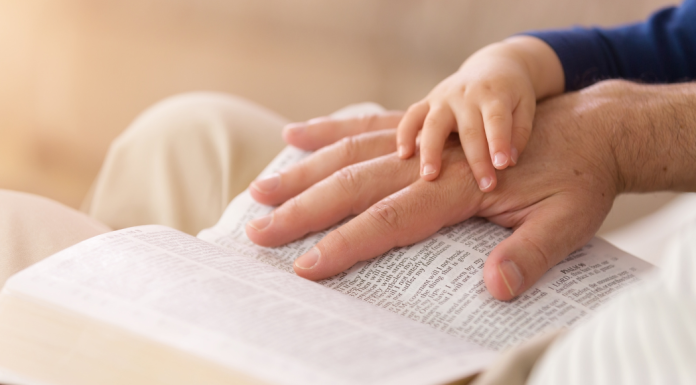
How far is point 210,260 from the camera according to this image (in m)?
0.40

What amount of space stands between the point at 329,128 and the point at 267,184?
0.44ft

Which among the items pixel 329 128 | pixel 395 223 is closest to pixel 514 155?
pixel 395 223

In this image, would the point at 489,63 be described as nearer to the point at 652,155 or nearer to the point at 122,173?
the point at 652,155

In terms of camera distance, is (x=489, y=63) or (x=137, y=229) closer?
(x=137, y=229)

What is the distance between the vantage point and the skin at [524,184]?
477 millimetres

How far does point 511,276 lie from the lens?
16.5 inches

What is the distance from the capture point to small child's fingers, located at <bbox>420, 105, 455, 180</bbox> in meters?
0.52

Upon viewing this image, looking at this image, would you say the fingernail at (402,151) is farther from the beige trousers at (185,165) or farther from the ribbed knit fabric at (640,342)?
the ribbed knit fabric at (640,342)

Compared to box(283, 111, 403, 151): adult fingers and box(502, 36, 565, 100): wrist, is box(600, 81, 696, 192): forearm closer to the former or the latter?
box(502, 36, 565, 100): wrist

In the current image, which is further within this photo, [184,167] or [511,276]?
[184,167]

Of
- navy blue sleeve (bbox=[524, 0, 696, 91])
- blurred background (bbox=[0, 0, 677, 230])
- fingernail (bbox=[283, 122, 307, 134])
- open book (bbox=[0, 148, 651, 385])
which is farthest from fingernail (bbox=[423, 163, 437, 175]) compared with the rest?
blurred background (bbox=[0, 0, 677, 230])

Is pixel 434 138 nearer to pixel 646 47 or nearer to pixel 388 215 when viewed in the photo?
pixel 388 215

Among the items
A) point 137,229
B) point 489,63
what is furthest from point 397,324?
point 489,63

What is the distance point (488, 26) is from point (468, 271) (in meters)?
1.09
